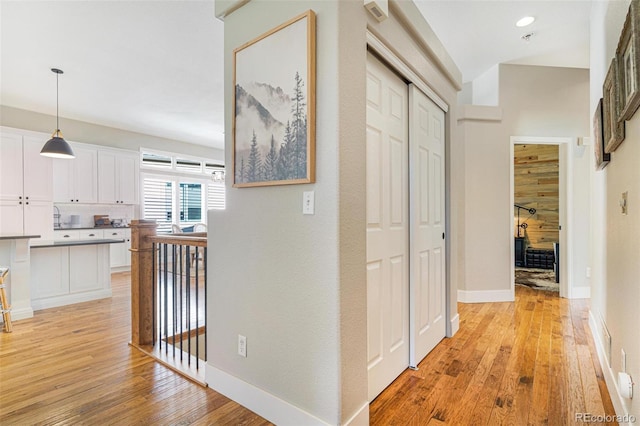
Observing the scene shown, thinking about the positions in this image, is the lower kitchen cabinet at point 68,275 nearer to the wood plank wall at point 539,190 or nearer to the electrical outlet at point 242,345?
the electrical outlet at point 242,345

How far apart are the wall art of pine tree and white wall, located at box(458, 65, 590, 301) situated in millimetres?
3182

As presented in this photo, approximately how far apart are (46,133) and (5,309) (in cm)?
355

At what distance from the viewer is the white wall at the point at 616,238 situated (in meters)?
1.39

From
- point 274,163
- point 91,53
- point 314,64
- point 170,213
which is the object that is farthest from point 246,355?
point 170,213

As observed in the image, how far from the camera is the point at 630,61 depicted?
127 cm

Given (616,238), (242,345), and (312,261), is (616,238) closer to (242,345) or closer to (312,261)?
(312,261)

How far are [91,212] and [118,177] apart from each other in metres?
0.88

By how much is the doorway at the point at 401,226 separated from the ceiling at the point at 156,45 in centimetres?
140

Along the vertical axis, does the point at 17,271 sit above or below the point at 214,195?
below

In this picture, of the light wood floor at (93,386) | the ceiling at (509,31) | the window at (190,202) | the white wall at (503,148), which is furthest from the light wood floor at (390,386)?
the window at (190,202)

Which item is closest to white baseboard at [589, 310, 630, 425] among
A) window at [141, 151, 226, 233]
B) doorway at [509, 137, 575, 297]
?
doorway at [509, 137, 575, 297]

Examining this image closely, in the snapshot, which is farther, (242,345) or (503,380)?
(503,380)

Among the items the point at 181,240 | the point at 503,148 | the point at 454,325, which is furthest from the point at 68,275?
the point at 503,148

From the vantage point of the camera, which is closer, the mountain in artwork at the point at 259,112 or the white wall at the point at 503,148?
the mountain in artwork at the point at 259,112
